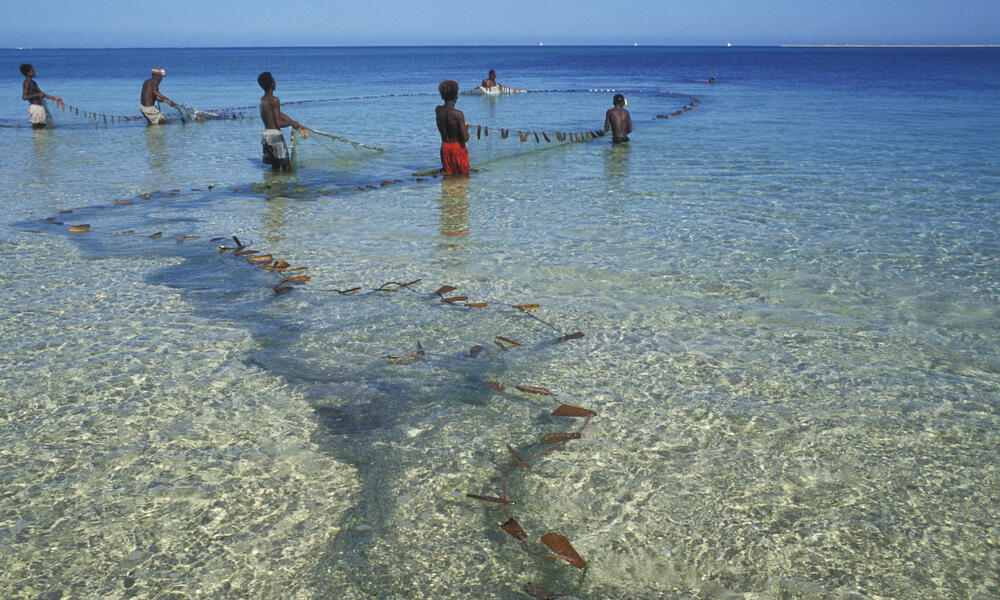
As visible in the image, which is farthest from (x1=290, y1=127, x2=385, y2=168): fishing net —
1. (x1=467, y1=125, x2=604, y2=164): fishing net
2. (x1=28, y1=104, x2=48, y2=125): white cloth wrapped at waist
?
(x1=28, y1=104, x2=48, y2=125): white cloth wrapped at waist

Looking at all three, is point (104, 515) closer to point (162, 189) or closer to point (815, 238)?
point (815, 238)

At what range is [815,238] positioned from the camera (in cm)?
838

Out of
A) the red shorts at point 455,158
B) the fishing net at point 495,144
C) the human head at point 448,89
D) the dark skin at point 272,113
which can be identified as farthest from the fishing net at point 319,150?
the human head at point 448,89

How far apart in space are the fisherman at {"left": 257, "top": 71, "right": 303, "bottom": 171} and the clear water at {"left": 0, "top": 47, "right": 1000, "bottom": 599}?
10.9 ft

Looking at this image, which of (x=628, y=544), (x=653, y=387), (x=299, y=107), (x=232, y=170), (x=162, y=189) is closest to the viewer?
(x=628, y=544)

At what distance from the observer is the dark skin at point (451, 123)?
486 inches

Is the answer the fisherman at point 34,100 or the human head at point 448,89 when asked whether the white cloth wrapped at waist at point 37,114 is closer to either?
the fisherman at point 34,100

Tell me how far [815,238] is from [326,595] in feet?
24.2

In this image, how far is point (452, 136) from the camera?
503 inches

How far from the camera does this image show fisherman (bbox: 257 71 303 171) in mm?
12954

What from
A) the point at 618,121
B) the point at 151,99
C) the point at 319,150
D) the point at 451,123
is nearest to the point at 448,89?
the point at 451,123

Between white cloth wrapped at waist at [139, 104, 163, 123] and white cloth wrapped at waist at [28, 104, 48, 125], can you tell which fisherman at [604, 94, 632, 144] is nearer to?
white cloth wrapped at waist at [139, 104, 163, 123]

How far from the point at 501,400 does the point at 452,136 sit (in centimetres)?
914

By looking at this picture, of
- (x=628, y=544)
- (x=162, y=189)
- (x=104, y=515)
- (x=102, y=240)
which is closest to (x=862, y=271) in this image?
(x=628, y=544)
